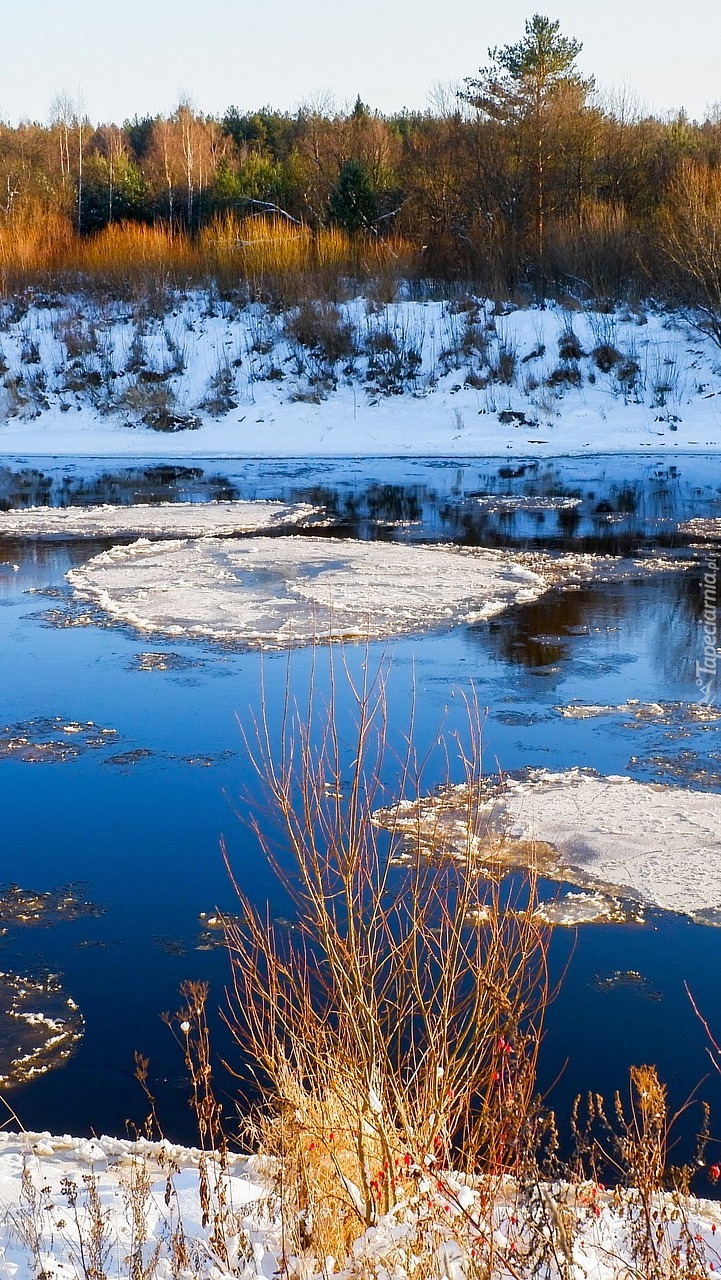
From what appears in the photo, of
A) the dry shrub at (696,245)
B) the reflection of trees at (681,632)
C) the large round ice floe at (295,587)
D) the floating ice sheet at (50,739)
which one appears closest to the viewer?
the floating ice sheet at (50,739)

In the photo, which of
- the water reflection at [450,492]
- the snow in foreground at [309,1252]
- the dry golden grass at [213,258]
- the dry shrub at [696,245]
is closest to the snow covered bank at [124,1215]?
the snow in foreground at [309,1252]

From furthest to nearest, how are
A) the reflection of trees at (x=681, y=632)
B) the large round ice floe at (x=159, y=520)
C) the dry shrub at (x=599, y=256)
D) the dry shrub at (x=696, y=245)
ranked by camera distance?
the dry shrub at (x=599, y=256) → the dry shrub at (x=696, y=245) → the large round ice floe at (x=159, y=520) → the reflection of trees at (x=681, y=632)

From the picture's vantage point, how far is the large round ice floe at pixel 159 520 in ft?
50.7

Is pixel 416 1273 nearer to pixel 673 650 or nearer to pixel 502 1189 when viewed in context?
pixel 502 1189

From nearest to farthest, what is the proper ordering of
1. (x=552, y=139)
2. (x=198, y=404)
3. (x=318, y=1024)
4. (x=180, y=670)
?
(x=318, y=1024), (x=180, y=670), (x=198, y=404), (x=552, y=139)

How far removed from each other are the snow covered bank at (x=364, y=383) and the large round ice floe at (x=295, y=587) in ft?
34.7

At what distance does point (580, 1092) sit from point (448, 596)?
7622 millimetres

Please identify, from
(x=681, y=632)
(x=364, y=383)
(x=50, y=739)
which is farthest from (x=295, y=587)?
(x=364, y=383)

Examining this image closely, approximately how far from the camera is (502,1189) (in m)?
3.22

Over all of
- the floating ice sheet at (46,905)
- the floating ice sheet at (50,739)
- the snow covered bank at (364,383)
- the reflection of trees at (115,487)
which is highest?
the snow covered bank at (364,383)

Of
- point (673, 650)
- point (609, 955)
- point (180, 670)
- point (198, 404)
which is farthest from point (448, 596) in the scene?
point (198, 404)

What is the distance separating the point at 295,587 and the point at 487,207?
23.9 m

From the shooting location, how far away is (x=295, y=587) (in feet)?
38.7

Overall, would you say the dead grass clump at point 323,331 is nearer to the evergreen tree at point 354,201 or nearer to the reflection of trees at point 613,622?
the evergreen tree at point 354,201
